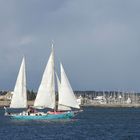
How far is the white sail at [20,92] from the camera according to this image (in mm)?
138250

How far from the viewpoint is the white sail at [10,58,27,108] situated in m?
138

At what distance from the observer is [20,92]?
455ft

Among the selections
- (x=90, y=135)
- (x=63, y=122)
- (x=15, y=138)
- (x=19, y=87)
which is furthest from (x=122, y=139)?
(x=19, y=87)

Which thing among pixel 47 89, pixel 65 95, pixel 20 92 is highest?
pixel 47 89

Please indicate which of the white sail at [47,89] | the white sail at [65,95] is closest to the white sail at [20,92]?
the white sail at [47,89]

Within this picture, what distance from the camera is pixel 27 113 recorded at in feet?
432

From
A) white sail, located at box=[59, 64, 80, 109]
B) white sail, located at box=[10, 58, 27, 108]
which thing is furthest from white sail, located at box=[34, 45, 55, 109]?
white sail, located at box=[10, 58, 27, 108]

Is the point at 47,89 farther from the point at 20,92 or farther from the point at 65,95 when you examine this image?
the point at 20,92

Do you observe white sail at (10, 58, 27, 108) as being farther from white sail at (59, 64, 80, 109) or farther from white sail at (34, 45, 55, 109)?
white sail at (59, 64, 80, 109)

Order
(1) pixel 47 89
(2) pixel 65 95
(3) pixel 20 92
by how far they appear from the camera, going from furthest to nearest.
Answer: (3) pixel 20 92, (1) pixel 47 89, (2) pixel 65 95

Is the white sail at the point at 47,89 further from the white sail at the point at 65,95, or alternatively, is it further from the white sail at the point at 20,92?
the white sail at the point at 20,92

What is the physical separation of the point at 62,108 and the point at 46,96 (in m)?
3.90

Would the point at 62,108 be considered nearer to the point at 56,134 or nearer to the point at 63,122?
the point at 63,122

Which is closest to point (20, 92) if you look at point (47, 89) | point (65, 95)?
point (47, 89)
